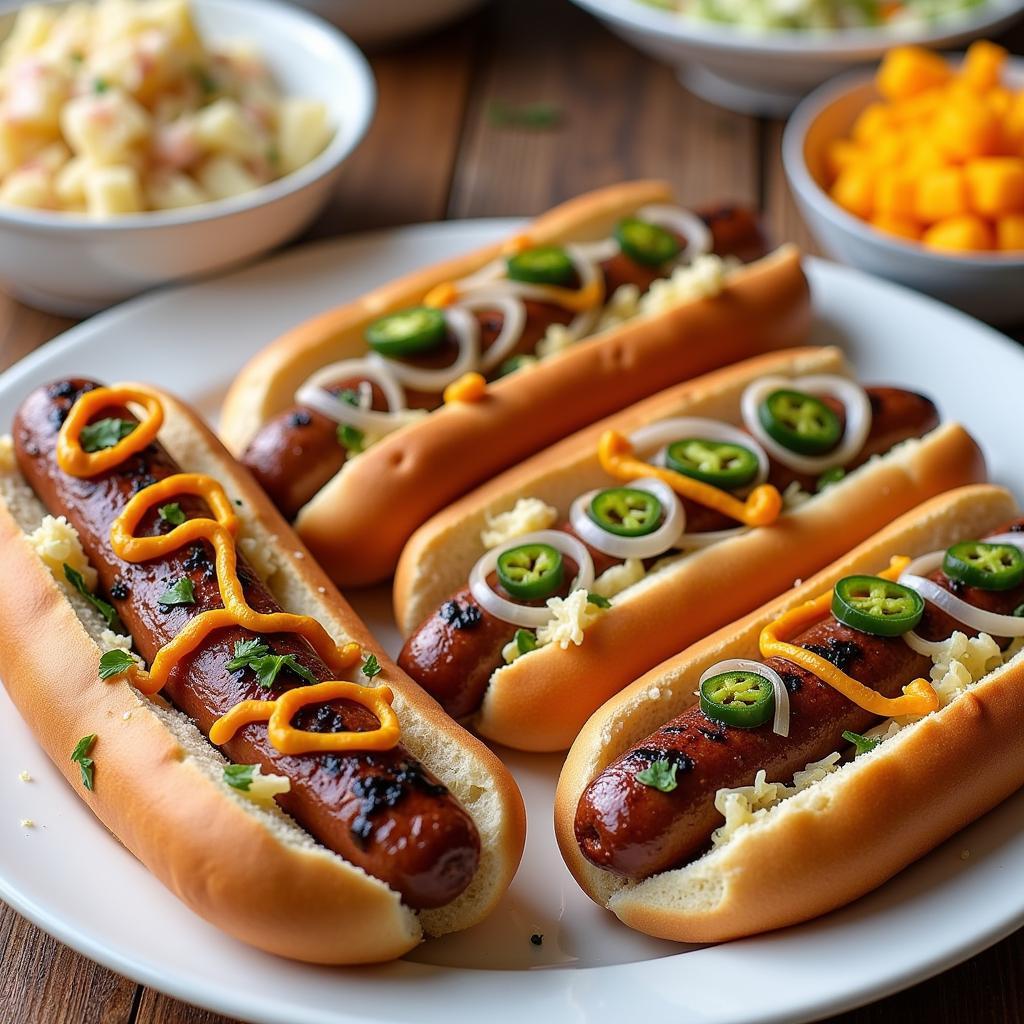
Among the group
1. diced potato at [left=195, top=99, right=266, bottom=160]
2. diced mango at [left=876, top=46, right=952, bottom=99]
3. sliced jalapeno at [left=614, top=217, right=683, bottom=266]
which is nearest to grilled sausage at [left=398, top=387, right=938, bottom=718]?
sliced jalapeno at [left=614, top=217, right=683, bottom=266]

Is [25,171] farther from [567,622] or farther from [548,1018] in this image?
[548,1018]

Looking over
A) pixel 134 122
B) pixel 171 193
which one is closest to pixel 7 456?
pixel 171 193

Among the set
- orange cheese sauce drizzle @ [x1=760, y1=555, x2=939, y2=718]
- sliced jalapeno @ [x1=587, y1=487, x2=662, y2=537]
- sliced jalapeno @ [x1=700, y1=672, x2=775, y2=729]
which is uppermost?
sliced jalapeno @ [x1=700, y1=672, x2=775, y2=729]

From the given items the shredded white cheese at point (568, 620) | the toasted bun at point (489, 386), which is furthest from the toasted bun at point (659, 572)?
the toasted bun at point (489, 386)

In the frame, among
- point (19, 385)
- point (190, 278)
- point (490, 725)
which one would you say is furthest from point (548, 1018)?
point (190, 278)

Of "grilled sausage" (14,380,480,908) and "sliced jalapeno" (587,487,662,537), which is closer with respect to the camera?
"grilled sausage" (14,380,480,908)

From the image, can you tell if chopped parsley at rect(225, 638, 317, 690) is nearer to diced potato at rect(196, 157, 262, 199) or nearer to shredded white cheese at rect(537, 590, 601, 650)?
shredded white cheese at rect(537, 590, 601, 650)

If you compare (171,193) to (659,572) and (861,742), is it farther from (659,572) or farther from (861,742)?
(861,742)

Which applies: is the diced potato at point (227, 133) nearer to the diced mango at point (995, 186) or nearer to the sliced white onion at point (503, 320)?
the sliced white onion at point (503, 320)
